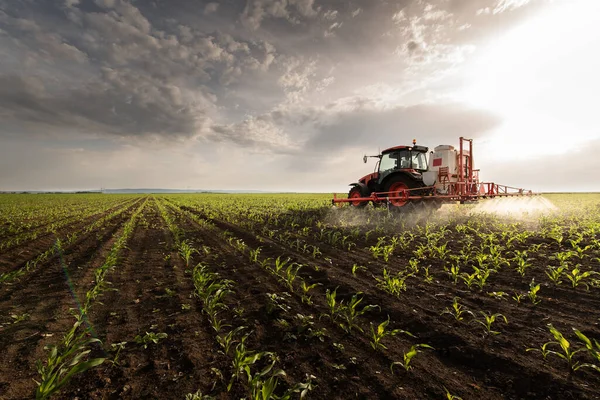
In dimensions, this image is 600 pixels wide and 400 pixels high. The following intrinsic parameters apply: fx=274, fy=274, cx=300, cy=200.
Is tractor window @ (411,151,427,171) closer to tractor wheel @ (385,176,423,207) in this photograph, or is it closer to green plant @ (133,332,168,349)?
tractor wheel @ (385,176,423,207)

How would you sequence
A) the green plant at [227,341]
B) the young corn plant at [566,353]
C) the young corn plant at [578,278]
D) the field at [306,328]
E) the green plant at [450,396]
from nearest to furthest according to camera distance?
the green plant at [450,396] < the field at [306,328] < the young corn plant at [566,353] < the green plant at [227,341] < the young corn plant at [578,278]

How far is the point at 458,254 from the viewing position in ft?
21.9

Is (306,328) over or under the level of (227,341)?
under

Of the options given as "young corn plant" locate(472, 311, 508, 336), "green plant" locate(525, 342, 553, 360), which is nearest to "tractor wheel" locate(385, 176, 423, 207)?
"young corn plant" locate(472, 311, 508, 336)

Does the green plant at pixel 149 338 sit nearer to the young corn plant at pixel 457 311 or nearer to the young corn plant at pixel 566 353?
the young corn plant at pixel 457 311

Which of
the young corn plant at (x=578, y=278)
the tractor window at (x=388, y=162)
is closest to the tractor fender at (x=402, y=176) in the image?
the tractor window at (x=388, y=162)

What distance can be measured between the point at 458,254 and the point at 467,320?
11.4ft

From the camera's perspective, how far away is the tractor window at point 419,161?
13.8m

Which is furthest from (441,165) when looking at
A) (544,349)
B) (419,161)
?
(544,349)

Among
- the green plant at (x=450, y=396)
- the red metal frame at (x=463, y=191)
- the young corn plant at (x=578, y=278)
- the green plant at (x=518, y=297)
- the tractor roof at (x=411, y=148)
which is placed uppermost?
the tractor roof at (x=411, y=148)

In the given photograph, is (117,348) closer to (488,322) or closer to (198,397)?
(198,397)

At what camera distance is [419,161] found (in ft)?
45.8

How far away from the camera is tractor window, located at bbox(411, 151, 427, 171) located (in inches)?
545

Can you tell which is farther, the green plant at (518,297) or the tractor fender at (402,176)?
the tractor fender at (402,176)
